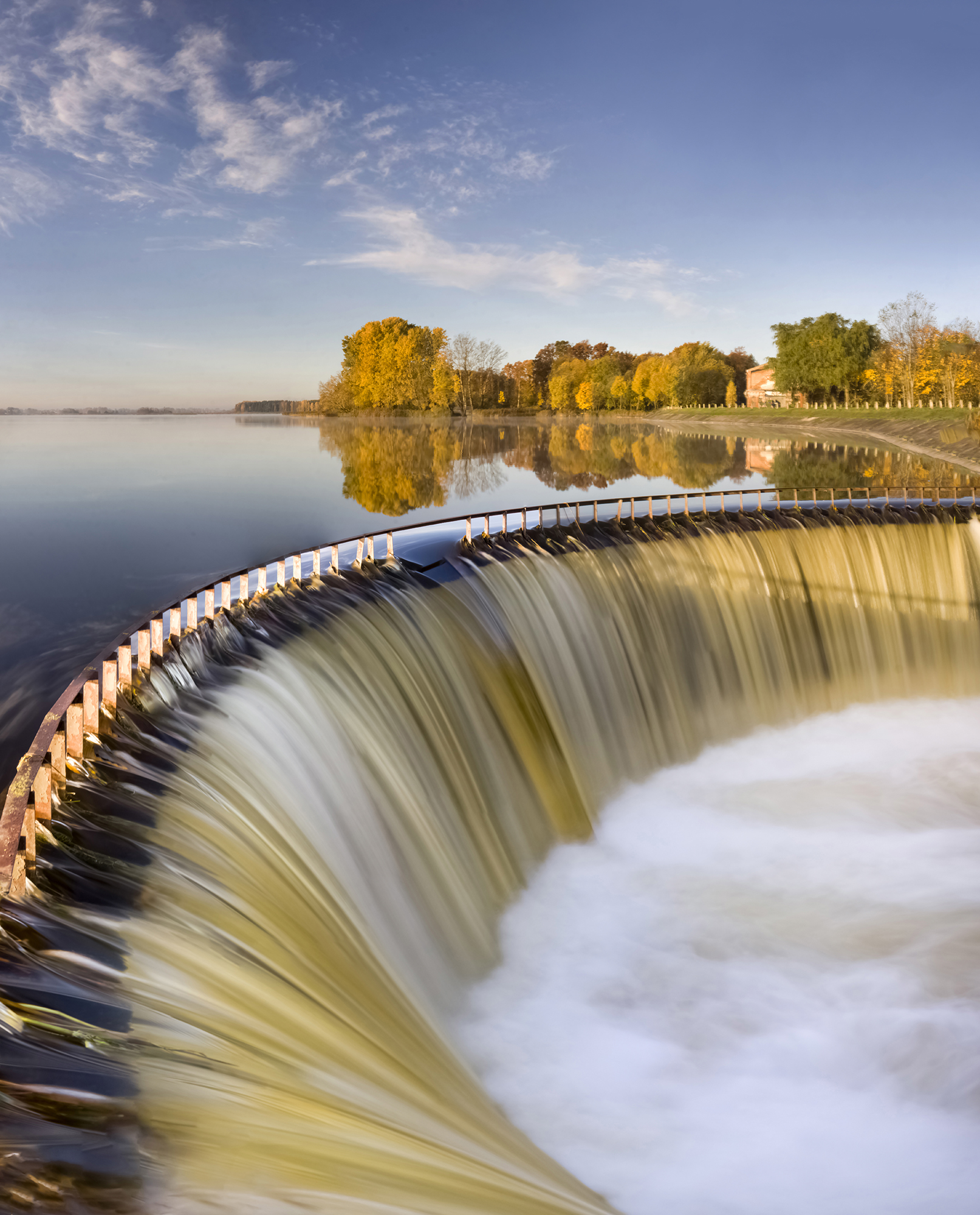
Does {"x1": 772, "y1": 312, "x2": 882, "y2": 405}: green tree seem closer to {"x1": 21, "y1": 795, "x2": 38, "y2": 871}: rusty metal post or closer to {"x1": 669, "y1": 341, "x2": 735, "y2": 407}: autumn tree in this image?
{"x1": 669, "y1": 341, "x2": 735, "y2": 407}: autumn tree

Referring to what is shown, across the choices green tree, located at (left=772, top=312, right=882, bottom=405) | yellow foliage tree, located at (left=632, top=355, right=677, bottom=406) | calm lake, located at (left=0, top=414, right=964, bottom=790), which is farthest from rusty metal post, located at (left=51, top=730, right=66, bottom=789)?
yellow foliage tree, located at (left=632, top=355, right=677, bottom=406)

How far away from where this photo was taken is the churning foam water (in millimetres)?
5090

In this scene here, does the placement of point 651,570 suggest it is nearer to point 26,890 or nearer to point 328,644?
point 328,644

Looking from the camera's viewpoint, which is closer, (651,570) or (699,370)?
(651,570)

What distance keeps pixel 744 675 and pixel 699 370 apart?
91804mm

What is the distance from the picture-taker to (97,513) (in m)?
23.2

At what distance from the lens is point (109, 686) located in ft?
17.7

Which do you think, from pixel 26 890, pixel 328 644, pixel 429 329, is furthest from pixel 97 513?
pixel 429 329

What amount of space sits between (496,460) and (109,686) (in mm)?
35812

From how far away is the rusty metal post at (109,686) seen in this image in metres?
5.31

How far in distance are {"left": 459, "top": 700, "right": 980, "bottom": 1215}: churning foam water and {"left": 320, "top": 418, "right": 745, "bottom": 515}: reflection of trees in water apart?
640 inches

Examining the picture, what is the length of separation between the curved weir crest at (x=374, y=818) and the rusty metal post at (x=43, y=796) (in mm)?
117

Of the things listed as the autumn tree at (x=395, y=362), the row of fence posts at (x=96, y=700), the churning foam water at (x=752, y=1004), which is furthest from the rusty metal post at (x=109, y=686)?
the autumn tree at (x=395, y=362)

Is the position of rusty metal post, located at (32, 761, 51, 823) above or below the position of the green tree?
below
